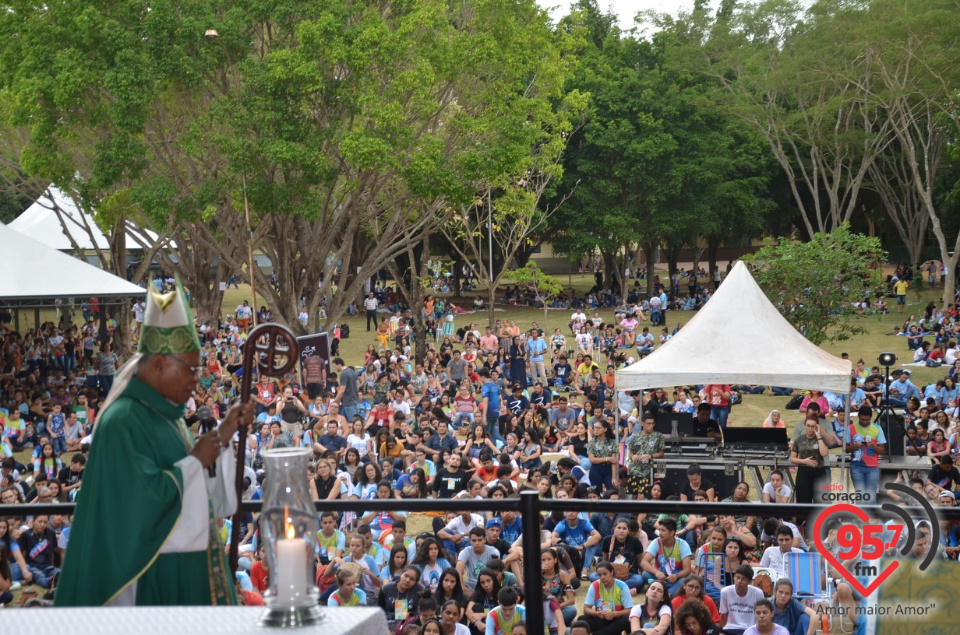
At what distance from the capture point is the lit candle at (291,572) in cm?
223

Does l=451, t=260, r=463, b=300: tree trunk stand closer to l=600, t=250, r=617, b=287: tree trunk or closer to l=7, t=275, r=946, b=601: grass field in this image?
l=7, t=275, r=946, b=601: grass field

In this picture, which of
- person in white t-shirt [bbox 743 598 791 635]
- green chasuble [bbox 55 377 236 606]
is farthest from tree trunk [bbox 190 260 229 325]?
green chasuble [bbox 55 377 236 606]

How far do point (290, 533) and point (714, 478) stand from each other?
37.8 ft

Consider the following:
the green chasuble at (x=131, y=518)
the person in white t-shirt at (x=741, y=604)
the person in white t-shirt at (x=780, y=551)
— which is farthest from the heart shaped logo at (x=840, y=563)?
the person in white t-shirt at (x=780, y=551)

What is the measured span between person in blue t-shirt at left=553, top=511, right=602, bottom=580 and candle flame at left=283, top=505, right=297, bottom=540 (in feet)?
24.4

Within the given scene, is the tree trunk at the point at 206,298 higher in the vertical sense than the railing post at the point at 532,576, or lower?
higher

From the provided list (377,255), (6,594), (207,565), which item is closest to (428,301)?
(377,255)

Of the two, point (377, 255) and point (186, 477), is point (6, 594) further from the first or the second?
point (377, 255)

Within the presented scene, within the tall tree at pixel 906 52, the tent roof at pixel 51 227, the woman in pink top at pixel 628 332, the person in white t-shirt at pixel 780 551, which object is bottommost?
the person in white t-shirt at pixel 780 551

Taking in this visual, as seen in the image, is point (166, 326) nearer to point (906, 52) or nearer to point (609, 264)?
point (906, 52)

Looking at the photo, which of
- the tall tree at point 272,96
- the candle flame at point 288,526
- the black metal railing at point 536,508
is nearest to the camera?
the candle flame at point 288,526

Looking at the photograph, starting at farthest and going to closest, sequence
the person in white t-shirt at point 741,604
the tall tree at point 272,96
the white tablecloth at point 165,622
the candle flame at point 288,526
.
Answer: the tall tree at point 272,96 → the person in white t-shirt at point 741,604 → the candle flame at point 288,526 → the white tablecloth at point 165,622

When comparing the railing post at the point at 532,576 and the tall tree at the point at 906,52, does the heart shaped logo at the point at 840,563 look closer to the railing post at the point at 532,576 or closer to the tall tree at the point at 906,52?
the railing post at the point at 532,576

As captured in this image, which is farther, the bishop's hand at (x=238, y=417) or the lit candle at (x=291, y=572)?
the bishop's hand at (x=238, y=417)
